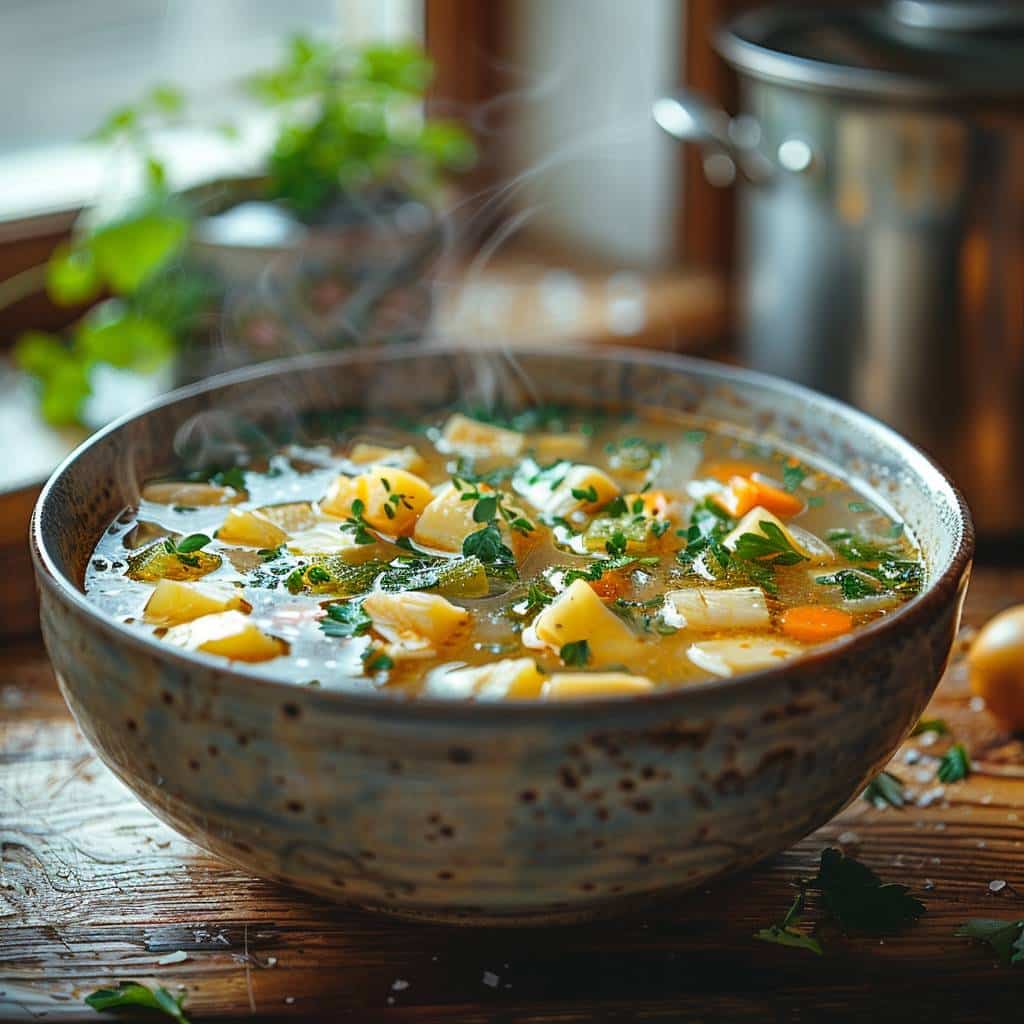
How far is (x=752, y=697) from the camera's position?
1.34 m

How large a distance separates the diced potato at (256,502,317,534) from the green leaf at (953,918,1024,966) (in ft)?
2.93

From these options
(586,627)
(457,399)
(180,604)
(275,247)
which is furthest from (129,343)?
(586,627)

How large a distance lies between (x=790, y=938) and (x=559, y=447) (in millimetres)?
814

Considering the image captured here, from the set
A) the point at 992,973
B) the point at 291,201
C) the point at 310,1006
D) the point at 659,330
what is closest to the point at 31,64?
the point at 291,201

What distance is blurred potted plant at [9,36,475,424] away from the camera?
2885 millimetres

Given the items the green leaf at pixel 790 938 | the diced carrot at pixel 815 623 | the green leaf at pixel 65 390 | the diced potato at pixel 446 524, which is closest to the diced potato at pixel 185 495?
the diced potato at pixel 446 524

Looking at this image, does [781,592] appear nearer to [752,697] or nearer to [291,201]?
[752,697]

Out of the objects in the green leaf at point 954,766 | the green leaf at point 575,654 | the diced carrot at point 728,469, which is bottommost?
the green leaf at point 954,766

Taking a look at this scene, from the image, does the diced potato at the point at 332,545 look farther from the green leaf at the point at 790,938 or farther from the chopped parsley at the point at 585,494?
the green leaf at the point at 790,938

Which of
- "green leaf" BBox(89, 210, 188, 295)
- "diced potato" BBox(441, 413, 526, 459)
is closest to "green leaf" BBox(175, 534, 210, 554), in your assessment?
"diced potato" BBox(441, 413, 526, 459)

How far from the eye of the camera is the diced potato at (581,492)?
6.41 ft

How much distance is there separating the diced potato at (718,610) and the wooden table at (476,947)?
0.99 ft

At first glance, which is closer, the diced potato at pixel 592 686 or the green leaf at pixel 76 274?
the diced potato at pixel 592 686

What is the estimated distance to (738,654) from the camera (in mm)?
1567
